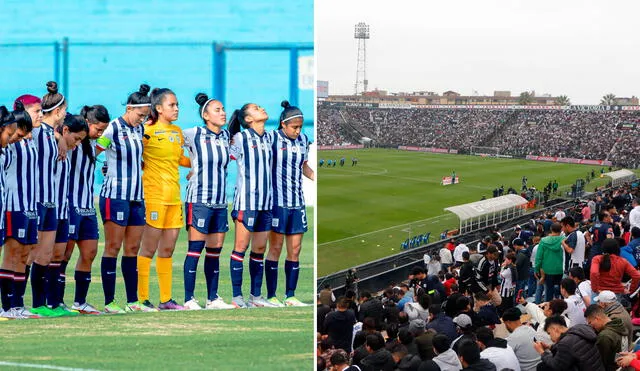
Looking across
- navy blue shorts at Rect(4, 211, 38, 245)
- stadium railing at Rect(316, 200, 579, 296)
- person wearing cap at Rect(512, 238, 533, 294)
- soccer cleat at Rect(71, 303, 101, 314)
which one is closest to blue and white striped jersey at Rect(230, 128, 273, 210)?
soccer cleat at Rect(71, 303, 101, 314)

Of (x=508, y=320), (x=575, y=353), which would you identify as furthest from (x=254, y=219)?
(x=575, y=353)

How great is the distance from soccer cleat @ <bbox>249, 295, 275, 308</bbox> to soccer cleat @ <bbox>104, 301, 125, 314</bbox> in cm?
76

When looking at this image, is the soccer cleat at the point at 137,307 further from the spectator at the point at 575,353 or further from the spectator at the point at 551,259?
the spectator at the point at 551,259

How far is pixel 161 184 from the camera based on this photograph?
12.8 ft

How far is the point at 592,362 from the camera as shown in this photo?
316cm

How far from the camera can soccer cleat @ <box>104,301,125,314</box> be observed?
3.98m

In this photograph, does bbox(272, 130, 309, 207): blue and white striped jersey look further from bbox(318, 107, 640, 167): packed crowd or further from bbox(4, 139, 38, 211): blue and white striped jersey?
bbox(318, 107, 640, 167): packed crowd

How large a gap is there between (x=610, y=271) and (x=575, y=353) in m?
1.58

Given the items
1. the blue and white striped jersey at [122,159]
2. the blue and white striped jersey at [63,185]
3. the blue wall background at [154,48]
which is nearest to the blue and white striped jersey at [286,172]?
the blue wall background at [154,48]

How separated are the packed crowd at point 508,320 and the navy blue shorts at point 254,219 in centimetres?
65

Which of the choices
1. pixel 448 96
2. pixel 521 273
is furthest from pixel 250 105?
pixel 448 96

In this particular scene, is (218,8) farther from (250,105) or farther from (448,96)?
(448,96)

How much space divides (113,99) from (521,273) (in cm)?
366

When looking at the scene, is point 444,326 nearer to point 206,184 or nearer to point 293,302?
point 293,302
